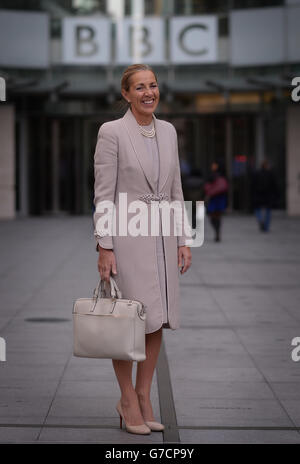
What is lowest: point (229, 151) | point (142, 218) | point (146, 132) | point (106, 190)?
point (142, 218)

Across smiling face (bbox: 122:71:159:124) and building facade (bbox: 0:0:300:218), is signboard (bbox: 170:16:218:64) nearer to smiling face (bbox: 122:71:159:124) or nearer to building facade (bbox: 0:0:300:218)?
building facade (bbox: 0:0:300:218)

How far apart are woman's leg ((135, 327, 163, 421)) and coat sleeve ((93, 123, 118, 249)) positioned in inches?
21.7

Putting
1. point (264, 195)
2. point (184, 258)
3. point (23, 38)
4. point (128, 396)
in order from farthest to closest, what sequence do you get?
point (23, 38)
point (264, 195)
point (184, 258)
point (128, 396)

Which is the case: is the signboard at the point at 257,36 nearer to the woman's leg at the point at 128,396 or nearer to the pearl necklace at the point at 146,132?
the pearl necklace at the point at 146,132

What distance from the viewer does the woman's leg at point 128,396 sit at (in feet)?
15.8

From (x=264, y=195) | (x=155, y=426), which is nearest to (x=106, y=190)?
(x=155, y=426)

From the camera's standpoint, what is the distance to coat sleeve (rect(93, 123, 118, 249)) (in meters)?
4.69

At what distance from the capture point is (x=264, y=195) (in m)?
22.9

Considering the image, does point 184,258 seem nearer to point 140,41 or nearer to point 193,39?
point 140,41

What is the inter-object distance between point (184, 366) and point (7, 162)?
23.3 m

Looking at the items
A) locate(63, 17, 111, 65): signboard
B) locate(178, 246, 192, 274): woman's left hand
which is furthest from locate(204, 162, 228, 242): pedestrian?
locate(178, 246, 192, 274): woman's left hand

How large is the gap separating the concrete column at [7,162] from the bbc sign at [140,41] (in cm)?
270

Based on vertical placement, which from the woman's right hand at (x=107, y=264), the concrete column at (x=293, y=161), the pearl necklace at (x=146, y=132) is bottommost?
the woman's right hand at (x=107, y=264)

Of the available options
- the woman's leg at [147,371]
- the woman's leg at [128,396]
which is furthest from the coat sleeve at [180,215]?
the woman's leg at [128,396]
